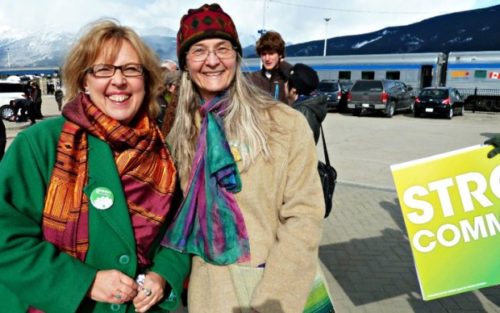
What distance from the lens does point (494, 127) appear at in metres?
17.4

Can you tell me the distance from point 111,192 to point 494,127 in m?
19.1

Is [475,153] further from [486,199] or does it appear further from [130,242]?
[130,242]

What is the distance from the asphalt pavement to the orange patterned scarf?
96.4 inches

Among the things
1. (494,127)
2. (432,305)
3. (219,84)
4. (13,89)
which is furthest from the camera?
(13,89)

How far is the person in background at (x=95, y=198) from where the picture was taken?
1424 mm

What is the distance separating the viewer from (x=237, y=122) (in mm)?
1750

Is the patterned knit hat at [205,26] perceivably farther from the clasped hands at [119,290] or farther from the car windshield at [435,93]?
the car windshield at [435,93]

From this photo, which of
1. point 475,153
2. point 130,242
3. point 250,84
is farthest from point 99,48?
point 475,153

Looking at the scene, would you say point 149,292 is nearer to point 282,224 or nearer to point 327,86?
point 282,224

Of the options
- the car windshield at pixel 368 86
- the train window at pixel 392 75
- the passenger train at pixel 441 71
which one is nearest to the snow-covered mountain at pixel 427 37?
the passenger train at pixel 441 71

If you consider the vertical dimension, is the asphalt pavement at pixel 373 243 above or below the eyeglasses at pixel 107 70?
below

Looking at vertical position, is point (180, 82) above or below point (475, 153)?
above

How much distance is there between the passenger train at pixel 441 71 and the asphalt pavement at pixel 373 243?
45.6 ft

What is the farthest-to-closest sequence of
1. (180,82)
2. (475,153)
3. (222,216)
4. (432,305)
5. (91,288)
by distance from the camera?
(432,305)
(475,153)
(180,82)
(222,216)
(91,288)
